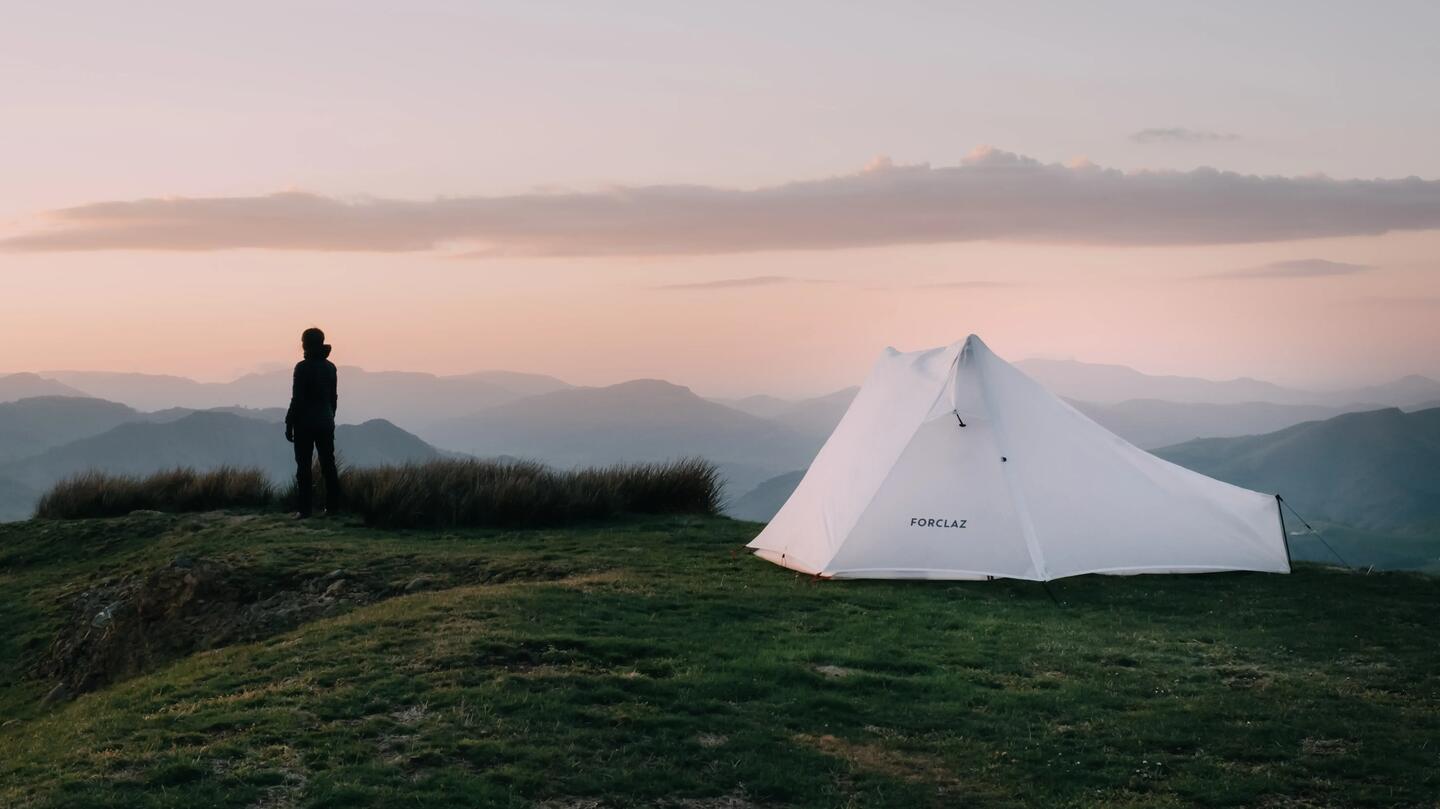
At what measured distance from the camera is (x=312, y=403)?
736 inches

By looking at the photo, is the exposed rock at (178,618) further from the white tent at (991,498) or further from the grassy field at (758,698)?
the white tent at (991,498)

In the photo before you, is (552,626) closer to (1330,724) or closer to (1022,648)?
(1022,648)

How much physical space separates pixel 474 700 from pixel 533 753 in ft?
3.90

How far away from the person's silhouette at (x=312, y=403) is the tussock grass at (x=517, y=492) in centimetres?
124

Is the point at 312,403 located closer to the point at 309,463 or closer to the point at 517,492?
the point at 309,463

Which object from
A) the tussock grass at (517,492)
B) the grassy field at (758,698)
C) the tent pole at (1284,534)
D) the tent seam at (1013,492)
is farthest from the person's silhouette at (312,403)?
the tent pole at (1284,534)

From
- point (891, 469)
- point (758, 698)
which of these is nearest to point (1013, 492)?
point (891, 469)

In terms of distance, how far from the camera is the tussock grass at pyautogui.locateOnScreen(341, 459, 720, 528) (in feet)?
63.3

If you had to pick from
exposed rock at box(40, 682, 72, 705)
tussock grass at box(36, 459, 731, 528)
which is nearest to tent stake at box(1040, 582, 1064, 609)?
tussock grass at box(36, 459, 731, 528)

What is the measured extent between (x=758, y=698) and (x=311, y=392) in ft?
39.2

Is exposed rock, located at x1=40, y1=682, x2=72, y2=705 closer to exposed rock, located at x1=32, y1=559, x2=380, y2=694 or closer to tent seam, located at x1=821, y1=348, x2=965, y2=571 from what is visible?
exposed rock, located at x1=32, y1=559, x2=380, y2=694

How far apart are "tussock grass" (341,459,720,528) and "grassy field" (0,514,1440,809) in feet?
14.4

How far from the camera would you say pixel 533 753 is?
7.75 m

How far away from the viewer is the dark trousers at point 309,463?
18.8m
